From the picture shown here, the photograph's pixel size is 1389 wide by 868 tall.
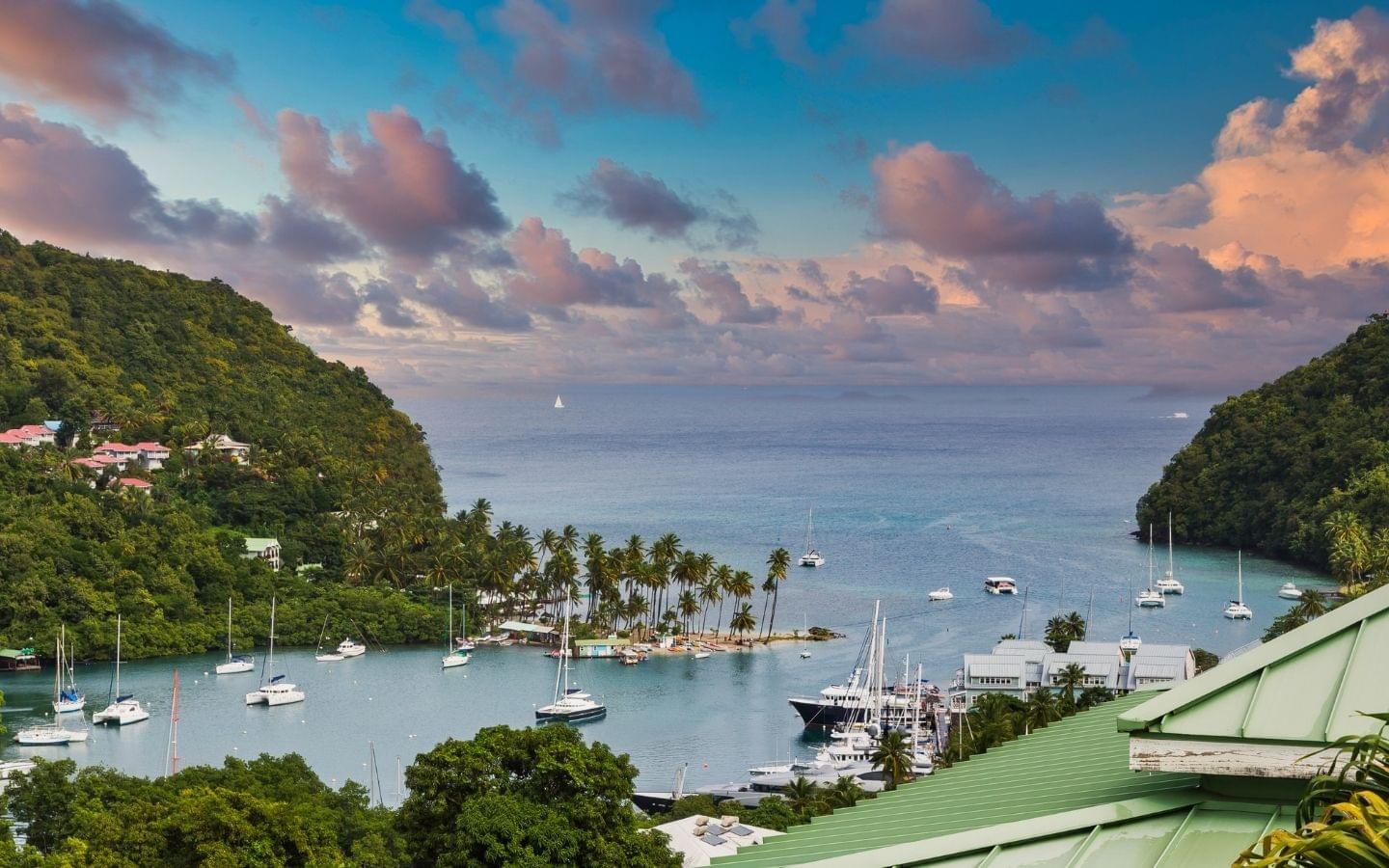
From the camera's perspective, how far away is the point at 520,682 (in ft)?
168

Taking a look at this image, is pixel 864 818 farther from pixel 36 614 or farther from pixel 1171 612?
pixel 1171 612

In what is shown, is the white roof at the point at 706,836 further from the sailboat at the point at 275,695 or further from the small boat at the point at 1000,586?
the small boat at the point at 1000,586

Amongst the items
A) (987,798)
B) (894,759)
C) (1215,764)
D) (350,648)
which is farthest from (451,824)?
(350,648)

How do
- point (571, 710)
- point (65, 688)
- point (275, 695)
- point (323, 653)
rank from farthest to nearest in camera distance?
point (323, 653), point (65, 688), point (275, 695), point (571, 710)

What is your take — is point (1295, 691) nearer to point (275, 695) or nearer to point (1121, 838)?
point (1121, 838)

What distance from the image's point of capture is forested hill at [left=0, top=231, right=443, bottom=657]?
55500mm

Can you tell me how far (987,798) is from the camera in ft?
12.7

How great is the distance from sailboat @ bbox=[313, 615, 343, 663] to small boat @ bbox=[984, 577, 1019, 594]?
3395cm

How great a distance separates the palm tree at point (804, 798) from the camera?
27.9 meters

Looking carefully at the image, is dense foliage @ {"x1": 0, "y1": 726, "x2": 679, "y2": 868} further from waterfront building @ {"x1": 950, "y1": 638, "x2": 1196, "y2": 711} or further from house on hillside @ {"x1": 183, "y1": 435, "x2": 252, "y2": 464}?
house on hillside @ {"x1": 183, "y1": 435, "x2": 252, "y2": 464}

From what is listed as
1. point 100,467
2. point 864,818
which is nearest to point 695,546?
point 100,467

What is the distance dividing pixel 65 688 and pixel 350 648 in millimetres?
11748

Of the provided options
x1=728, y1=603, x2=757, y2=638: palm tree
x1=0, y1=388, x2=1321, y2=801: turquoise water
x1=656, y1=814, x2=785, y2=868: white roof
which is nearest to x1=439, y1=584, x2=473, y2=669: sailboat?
x1=0, y1=388, x2=1321, y2=801: turquoise water

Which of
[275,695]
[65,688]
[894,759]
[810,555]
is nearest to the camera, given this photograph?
[894,759]
